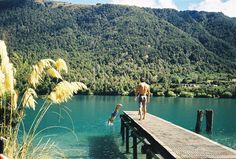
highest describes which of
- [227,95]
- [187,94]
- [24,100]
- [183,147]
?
[24,100]

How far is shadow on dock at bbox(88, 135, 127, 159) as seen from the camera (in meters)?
22.9

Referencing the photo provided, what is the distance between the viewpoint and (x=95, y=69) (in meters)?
179

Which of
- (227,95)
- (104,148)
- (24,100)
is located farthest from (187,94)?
(24,100)

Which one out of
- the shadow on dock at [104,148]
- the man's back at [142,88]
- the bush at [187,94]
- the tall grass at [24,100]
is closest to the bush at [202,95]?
the bush at [187,94]

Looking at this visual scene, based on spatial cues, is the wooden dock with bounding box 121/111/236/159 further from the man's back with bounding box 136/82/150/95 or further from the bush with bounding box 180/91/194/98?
the bush with bounding box 180/91/194/98

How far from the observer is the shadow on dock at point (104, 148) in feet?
75.3

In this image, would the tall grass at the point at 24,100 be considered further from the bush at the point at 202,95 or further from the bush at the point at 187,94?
the bush at the point at 202,95

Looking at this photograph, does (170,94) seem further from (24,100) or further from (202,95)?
(24,100)

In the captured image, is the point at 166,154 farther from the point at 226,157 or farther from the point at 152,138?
the point at 152,138

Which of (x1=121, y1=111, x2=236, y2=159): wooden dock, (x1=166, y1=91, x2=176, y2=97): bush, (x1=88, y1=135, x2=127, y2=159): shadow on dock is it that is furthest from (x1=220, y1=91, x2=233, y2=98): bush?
(x1=121, y1=111, x2=236, y2=159): wooden dock

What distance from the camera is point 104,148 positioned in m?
25.5

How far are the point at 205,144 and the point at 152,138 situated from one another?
2.41m

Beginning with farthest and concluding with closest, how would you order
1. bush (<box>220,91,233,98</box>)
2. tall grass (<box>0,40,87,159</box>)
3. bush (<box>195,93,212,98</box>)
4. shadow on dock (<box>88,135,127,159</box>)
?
bush (<box>195,93,212,98</box>) < bush (<box>220,91,233,98</box>) < shadow on dock (<box>88,135,127,159</box>) < tall grass (<box>0,40,87,159</box>)

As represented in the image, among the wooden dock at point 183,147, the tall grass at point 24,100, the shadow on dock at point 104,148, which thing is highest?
the tall grass at point 24,100
